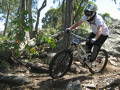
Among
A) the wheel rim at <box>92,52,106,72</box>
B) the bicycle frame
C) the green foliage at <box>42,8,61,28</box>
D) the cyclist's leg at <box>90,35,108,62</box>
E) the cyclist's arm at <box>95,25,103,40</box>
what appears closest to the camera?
the cyclist's arm at <box>95,25,103,40</box>

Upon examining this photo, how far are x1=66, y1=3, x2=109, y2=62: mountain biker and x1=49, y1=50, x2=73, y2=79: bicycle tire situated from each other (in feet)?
2.73

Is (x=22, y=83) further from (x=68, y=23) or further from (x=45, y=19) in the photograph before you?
(x=45, y=19)

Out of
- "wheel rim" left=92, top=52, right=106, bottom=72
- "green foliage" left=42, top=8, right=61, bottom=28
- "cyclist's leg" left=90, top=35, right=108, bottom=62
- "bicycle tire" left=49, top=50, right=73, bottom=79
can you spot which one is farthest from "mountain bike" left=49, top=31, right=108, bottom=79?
"green foliage" left=42, top=8, right=61, bottom=28

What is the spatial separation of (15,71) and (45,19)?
3912 centimetres

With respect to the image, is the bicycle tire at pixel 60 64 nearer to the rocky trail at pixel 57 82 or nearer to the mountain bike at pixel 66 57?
the mountain bike at pixel 66 57

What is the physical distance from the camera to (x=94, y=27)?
29.7ft

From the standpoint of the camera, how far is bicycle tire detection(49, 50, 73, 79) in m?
8.59

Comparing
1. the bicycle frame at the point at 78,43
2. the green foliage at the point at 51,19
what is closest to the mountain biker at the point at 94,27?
the bicycle frame at the point at 78,43

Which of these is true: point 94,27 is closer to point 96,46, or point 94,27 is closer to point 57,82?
point 96,46

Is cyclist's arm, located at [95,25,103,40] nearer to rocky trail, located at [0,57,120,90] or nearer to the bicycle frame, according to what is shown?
the bicycle frame

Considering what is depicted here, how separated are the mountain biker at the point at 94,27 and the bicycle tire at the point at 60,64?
0.83 meters

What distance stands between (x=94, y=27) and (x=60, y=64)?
63.2 inches

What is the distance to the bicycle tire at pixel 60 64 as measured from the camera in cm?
859

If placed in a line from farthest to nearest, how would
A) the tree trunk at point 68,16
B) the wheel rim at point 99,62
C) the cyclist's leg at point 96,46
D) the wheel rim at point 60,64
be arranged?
the tree trunk at point 68,16
the wheel rim at point 99,62
the cyclist's leg at point 96,46
the wheel rim at point 60,64
